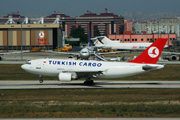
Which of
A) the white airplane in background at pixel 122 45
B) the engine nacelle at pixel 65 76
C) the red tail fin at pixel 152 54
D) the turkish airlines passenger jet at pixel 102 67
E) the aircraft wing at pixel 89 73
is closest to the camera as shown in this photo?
the engine nacelle at pixel 65 76

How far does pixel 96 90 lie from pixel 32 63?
30.4 feet

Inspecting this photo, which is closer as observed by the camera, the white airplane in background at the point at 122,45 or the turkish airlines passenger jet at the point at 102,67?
the turkish airlines passenger jet at the point at 102,67

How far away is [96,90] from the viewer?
40.2m

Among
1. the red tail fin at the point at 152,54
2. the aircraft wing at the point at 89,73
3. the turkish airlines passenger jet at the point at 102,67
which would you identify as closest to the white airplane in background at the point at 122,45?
the red tail fin at the point at 152,54

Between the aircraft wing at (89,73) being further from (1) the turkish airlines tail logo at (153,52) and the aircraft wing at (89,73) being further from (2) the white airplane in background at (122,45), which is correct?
(2) the white airplane in background at (122,45)

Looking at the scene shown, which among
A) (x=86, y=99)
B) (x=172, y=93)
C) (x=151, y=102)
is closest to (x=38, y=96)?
(x=86, y=99)

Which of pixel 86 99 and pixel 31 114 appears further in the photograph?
pixel 86 99

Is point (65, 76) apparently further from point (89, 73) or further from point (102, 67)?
point (102, 67)

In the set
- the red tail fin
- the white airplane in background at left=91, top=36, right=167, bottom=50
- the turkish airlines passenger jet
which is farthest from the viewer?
the white airplane in background at left=91, top=36, right=167, bottom=50

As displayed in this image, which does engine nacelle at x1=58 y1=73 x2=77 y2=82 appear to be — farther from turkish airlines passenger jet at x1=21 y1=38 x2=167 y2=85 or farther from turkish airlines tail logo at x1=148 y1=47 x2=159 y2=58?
turkish airlines tail logo at x1=148 y1=47 x2=159 y2=58

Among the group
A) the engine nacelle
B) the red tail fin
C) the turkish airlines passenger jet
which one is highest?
the red tail fin

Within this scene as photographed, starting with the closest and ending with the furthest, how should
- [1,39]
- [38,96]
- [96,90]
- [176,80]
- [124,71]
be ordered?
[38,96] < [96,90] < [124,71] < [176,80] < [1,39]

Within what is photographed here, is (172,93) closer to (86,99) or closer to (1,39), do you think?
(86,99)

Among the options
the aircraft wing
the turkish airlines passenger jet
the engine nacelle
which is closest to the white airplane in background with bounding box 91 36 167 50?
the turkish airlines passenger jet
